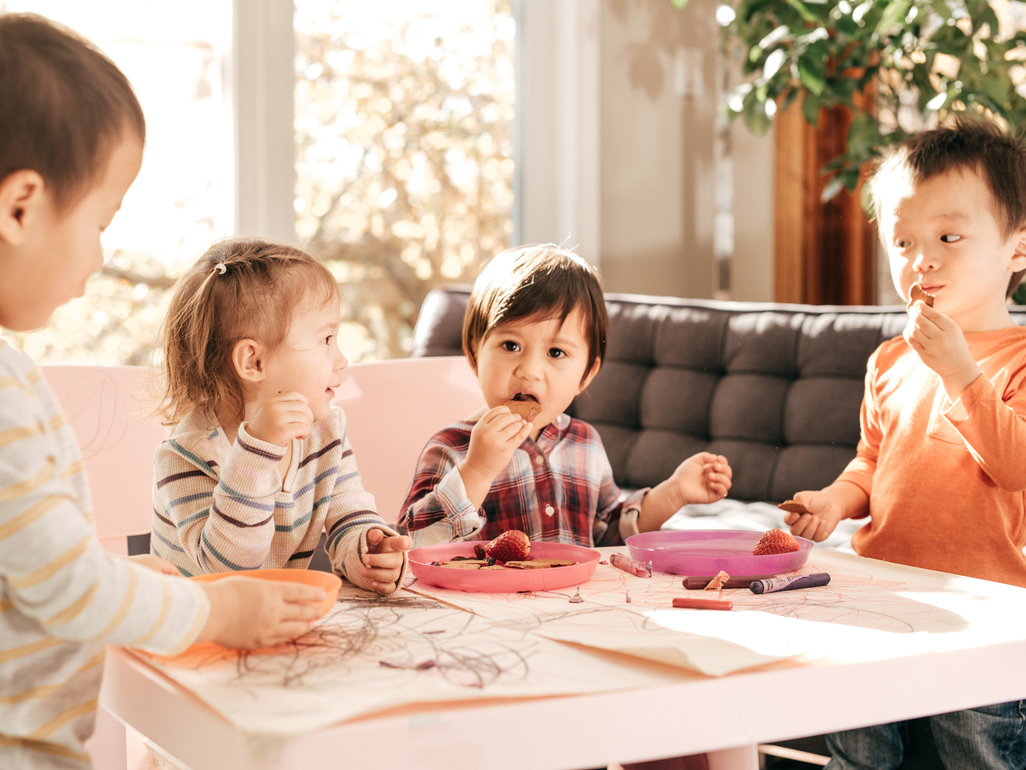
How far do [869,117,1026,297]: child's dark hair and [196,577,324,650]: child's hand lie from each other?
1.05m

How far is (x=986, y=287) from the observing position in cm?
134

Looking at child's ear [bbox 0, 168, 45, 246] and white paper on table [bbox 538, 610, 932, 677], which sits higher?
child's ear [bbox 0, 168, 45, 246]

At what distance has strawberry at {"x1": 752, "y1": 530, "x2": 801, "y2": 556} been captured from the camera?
1.04 metres

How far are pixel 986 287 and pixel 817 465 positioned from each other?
76 cm

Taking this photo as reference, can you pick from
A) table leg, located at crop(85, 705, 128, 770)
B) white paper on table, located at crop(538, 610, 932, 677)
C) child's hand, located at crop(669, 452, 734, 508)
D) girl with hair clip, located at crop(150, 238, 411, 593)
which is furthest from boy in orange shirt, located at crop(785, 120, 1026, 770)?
table leg, located at crop(85, 705, 128, 770)

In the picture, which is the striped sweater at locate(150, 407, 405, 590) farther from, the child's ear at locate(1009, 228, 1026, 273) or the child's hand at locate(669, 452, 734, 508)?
the child's ear at locate(1009, 228, 1026, 273)

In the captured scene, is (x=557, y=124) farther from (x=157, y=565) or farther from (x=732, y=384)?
(x=157, y=565)

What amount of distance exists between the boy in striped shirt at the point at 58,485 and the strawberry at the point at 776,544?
511 mm

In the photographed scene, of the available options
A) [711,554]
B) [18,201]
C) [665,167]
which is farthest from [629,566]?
[665,167]

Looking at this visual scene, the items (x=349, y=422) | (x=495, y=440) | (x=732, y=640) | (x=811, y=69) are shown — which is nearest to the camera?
(x=732, y=640)

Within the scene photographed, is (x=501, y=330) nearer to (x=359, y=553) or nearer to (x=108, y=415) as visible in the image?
(x=359, y=553)

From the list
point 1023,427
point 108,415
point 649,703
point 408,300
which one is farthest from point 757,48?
point 649,703

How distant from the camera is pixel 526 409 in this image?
1.37 m

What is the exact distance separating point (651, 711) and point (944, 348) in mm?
719
